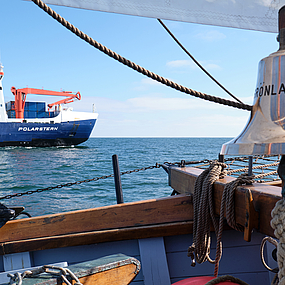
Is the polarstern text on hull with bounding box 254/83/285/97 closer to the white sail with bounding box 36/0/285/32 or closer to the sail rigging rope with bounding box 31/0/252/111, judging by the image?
the sail rigging rope with bounding box 31/0/252/111

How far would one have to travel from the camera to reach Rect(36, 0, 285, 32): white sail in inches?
46.6

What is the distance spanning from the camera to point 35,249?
152cm

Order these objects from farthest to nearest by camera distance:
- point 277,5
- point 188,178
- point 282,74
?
point 188,178 → point 277,5 → point 282,74

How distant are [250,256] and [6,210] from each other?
1.37 metres

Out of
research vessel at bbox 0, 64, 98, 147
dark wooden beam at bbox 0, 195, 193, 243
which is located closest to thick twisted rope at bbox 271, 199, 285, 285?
dark wooden beam at bbox 0, 195, 193, 243

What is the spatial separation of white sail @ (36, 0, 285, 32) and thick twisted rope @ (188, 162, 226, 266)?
0.73 meters

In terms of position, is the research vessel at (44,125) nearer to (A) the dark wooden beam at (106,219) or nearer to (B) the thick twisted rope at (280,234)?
(A) the dark wooden beam at (106,219)

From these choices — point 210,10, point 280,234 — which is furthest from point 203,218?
point 210,10

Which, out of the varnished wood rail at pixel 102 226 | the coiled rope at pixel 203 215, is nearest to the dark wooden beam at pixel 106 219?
the varnished wood rail at pixel 102 226

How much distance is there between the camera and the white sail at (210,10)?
1185mm

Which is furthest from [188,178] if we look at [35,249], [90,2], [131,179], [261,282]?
[131,179]

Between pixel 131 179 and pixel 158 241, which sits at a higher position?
pixel 158 241

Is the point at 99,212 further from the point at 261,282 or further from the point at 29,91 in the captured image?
the point at 29,91

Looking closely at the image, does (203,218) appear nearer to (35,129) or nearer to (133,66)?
(133,66)
